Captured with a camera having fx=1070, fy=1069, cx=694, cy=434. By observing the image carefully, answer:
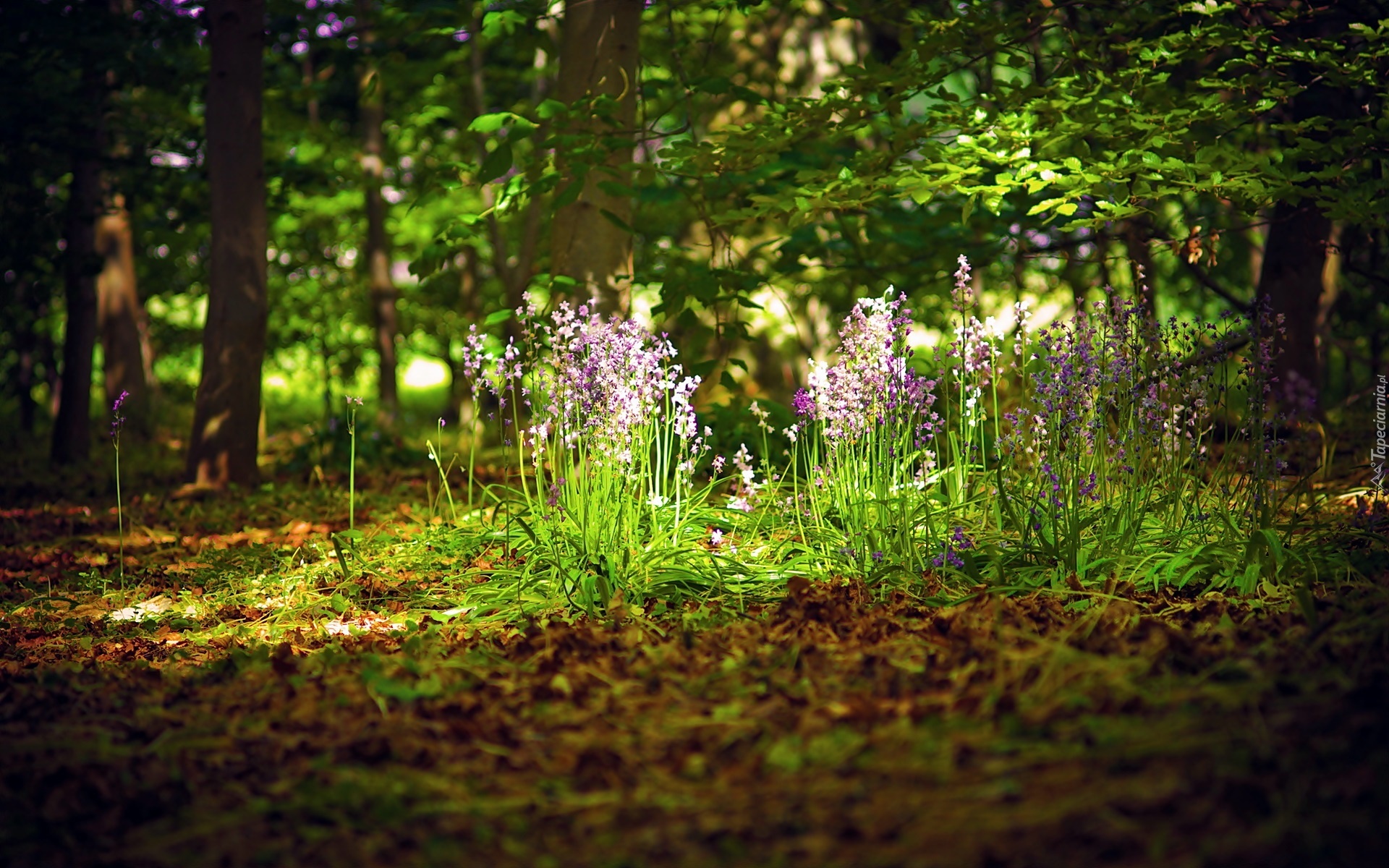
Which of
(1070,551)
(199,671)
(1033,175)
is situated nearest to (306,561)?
(199,671)

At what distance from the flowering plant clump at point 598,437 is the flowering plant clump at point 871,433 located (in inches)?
20.9

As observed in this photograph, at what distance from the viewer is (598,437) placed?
4285 millimetres

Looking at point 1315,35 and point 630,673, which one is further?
point 1315,35

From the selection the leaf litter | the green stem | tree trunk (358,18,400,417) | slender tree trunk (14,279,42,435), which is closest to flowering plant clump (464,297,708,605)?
the leaf litter

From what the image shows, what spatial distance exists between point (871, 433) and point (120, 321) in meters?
10.6

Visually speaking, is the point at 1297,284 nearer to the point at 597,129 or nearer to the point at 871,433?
the point at 871,433

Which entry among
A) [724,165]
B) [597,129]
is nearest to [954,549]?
[724,165]

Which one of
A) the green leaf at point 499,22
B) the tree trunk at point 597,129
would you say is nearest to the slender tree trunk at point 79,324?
the tree trunk at point 597,129

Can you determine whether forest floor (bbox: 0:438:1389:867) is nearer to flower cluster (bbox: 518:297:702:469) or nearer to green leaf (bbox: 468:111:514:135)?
flower cluster (bbox: 518:297:702:469)

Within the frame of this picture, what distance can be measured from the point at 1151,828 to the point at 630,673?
56.6 inches

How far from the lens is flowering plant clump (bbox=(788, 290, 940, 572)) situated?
408cm

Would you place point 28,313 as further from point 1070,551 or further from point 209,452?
point 1070,551

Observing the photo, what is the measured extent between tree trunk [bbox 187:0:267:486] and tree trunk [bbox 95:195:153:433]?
16.7ft

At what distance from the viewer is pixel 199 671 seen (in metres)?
3.38
